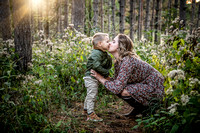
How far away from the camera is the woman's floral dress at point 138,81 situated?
2.47 m

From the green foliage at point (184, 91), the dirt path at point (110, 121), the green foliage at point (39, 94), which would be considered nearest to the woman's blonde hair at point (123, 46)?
the green foliage at point (184, 91)

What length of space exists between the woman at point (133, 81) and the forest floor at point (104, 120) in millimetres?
407

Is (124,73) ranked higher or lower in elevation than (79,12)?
lower

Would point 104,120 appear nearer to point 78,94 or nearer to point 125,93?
point 125,93

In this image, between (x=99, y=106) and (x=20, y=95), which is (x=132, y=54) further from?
(x=20, y=95)

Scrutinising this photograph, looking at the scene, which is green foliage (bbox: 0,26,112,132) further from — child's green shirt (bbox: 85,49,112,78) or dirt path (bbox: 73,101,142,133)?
child's green shirt (bbox: 85,49,112,78)

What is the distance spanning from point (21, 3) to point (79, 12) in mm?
2418

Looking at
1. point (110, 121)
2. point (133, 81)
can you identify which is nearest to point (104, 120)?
point (110, 121)

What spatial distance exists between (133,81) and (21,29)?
3.40m

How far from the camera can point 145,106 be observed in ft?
8.63

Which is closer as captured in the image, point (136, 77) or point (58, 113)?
point (136, 77)

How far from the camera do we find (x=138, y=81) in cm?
267

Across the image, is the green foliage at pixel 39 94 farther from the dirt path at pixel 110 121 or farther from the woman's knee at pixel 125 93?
the woman's knee at pixel 125 93

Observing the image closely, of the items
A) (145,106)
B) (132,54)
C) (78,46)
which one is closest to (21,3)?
(78,46)
